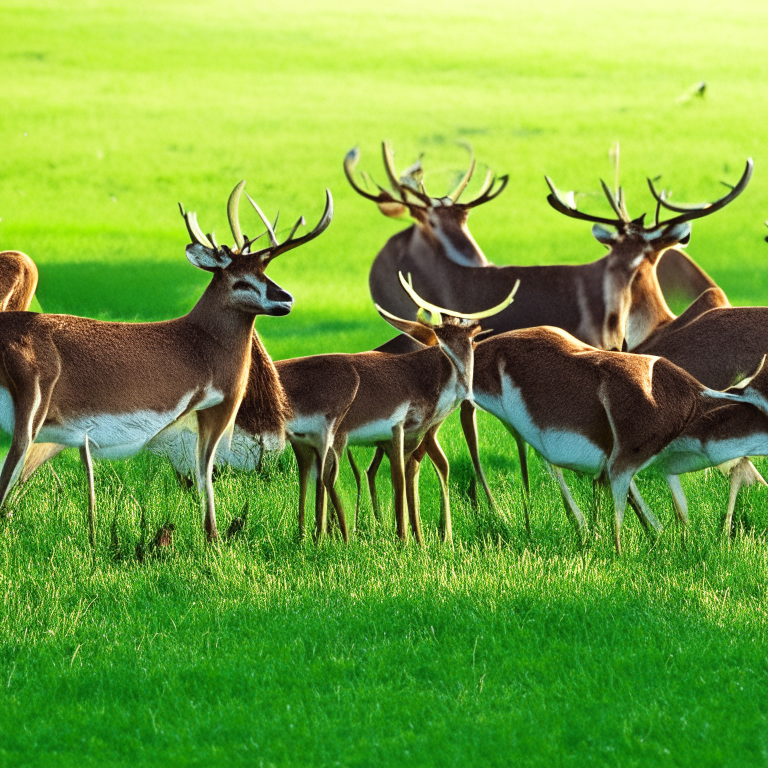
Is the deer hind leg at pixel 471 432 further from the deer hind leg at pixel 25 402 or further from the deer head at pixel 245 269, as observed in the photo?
the deer hind leg at pixel 25 402

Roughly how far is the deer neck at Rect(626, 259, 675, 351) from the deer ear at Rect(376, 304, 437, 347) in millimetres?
2324

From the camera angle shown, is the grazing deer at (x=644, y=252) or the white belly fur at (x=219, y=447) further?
the grazing deer at (x=644, y=252)

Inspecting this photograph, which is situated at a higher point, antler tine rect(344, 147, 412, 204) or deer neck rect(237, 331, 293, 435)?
antler tine rect(344, 147, 412, 204)

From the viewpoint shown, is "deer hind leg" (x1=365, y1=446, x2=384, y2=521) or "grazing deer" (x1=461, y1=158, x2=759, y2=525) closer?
"deer hind leg" (x1=365, y1=446, x2=384, y2=521)

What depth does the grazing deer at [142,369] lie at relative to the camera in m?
5.48

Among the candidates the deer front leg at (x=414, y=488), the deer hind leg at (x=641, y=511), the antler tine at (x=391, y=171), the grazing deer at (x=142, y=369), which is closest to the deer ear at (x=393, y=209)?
the antler tine at (x=391, y=171)

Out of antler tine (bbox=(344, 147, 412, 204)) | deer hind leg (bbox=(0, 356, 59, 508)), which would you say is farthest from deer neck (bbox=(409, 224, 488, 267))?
deer hind leg (bbox=(0, 356, 59, 508))

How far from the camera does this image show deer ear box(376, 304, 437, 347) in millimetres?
6348

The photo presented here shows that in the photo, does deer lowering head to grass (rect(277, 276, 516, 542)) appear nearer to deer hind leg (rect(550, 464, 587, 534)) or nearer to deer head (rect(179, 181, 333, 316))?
deer head (rect(179, 181, 333, 316))

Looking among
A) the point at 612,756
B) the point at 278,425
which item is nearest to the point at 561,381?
the point at 278,425

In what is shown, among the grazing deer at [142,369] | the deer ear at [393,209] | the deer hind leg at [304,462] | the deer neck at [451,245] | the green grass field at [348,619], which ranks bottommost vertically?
the green grass field at [348,619]

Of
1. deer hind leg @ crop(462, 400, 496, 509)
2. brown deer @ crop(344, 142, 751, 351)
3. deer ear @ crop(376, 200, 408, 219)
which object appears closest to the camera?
deer hind leg @ crop(462, 400, 496, 509)

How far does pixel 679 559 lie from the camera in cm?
577

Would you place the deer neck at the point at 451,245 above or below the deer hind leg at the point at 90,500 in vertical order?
above
